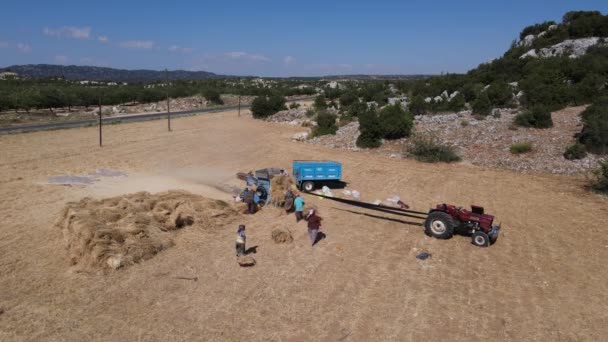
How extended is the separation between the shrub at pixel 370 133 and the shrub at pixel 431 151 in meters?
2.73

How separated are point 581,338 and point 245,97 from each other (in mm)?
86122

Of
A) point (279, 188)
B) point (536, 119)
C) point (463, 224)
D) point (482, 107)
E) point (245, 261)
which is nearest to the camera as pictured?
point (245, 261)

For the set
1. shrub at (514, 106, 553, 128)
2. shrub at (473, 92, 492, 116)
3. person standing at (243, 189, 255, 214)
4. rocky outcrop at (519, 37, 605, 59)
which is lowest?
person standing at (243, 189, 255, 214)

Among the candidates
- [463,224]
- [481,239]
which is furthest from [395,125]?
[481,239]

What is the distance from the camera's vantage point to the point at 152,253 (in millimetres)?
10672

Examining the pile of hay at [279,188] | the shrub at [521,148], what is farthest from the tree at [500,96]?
the pile of hay at [279,188]

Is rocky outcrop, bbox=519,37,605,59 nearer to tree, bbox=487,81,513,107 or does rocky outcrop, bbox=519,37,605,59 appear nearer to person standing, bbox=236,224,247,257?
tree, bbox=487,81,513,107

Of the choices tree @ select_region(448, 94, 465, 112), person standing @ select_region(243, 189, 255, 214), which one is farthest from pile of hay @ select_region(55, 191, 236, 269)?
tree @ select_region(448, 94, 465, 112)

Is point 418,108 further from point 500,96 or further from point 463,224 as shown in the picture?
point 463,224

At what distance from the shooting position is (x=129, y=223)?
11781 millimetres

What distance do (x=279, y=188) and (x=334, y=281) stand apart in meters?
6.48

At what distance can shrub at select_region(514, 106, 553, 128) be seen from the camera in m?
24.7

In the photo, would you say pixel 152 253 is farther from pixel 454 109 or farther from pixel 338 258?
pixel 454 109

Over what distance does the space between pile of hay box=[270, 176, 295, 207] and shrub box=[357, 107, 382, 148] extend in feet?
39.5
